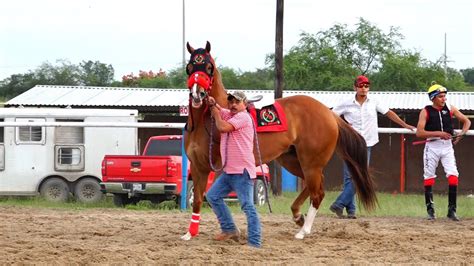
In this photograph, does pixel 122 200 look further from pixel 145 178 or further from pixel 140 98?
pixel 140 98

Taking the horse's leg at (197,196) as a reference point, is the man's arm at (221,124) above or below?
above

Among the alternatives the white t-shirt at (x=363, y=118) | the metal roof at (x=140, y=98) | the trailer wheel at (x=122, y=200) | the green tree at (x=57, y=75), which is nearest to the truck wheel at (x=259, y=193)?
the trailer wheel at (x=122, y=200)

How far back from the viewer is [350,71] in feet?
137

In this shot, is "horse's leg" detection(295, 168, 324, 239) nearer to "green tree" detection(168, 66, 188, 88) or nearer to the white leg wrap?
the white leg wrap

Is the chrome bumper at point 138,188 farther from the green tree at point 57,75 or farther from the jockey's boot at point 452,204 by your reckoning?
the green tree at point 57,75

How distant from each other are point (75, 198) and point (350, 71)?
2579 cm

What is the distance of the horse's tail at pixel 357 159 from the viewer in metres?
11.1

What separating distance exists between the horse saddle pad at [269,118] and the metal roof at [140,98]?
14.4m

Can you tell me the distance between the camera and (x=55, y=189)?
728 inches

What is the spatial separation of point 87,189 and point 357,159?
8605 mm

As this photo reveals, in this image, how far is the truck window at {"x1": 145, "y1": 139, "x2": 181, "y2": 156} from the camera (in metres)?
17.3

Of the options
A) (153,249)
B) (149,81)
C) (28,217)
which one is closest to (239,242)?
(153,249)

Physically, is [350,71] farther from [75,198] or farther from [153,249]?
[153,249]

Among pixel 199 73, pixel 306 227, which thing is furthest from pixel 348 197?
pixel 199 73
